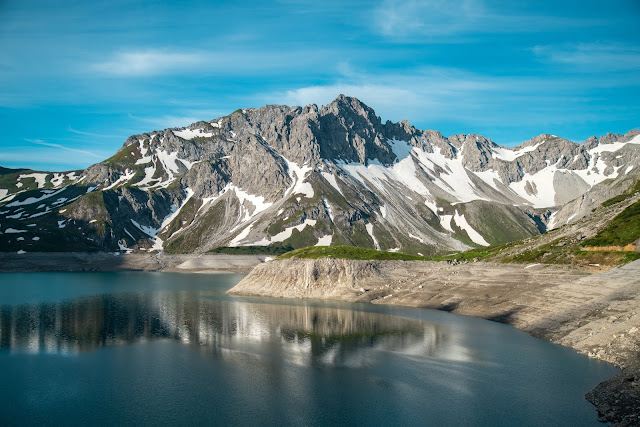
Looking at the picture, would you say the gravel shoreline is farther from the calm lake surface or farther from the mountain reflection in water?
the mountain reflection in water

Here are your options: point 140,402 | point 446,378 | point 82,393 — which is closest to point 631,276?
point 446,378

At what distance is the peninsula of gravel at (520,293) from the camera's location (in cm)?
4894

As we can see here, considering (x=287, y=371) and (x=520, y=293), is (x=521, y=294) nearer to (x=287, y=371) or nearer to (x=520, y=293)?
→ (x=520, y=293)

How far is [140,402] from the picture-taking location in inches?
1704

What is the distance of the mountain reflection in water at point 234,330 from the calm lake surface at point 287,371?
275 millimetres

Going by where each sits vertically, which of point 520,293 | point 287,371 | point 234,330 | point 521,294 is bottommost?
point 287,371

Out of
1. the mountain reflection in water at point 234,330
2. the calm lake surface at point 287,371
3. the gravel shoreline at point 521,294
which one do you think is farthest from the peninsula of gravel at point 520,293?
the mountain reflection in water at point 234,330

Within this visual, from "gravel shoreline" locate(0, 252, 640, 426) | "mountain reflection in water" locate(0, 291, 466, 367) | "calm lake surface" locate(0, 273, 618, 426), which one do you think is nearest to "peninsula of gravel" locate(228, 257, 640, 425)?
"gravel shoreline" locate(0, 252, 640, 426)

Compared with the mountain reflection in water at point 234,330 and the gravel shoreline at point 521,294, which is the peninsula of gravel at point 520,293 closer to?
the gravel shoreline at point 521,294

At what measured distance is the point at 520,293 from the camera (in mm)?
83938

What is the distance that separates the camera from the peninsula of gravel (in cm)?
4894

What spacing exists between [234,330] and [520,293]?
48513 mm

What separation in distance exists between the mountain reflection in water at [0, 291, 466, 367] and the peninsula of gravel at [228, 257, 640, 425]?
1371cm

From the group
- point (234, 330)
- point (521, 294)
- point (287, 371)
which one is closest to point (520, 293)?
point (521, 294)
